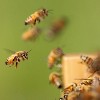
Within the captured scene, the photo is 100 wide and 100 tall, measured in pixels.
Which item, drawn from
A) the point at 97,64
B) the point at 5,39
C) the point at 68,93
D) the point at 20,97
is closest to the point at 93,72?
the point at 97,64

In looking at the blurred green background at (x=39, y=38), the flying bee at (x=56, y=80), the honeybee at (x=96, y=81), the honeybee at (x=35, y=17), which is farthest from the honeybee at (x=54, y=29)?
the honeybee at (x=96, y=81)

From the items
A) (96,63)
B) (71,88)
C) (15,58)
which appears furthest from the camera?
(15,58)

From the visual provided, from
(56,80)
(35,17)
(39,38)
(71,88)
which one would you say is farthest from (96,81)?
(39,38)

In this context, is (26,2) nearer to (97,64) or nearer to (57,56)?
(57,56)

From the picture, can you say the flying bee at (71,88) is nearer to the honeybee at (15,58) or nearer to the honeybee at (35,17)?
the honeybee at (15,58)

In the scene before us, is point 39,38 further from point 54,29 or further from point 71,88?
point 71,88

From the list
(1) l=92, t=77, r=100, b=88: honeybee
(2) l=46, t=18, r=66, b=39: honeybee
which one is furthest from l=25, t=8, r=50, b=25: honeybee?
(2) l=46, t=18, r=66, b=39: honeybee
